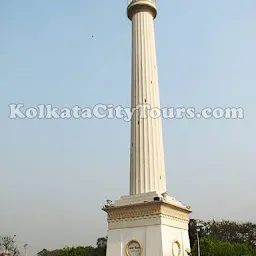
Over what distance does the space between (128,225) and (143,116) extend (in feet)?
18.4

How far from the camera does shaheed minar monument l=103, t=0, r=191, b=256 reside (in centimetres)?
1580

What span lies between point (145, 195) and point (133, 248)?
2.45m

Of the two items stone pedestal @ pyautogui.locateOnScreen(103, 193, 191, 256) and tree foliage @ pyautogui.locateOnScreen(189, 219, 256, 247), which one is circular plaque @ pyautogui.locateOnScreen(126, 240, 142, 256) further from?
tree foliage @ pyautogui.locateOnScreen(189, 219, 256, 247)

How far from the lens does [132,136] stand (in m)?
18.5

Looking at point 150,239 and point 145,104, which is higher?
point 145,104

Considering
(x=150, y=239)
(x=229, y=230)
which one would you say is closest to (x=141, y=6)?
(x=150, y=239)

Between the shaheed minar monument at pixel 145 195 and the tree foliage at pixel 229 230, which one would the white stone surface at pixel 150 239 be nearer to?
the shaheed minar monument at pixel 145 195

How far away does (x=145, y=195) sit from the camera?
16375 mm

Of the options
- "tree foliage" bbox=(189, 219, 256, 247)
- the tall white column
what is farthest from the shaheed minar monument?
"tree foliage" bbox=(189, 219, 256, 247)

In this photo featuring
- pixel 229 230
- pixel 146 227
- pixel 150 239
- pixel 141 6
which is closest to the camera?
pixel 150 239

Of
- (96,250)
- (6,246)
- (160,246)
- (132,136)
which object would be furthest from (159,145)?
(6,246)

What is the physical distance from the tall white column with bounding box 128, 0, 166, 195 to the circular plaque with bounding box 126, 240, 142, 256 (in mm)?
2370

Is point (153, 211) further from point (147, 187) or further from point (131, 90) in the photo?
point (131, 90)

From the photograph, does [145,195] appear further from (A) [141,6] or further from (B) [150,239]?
(A) [141,6]
